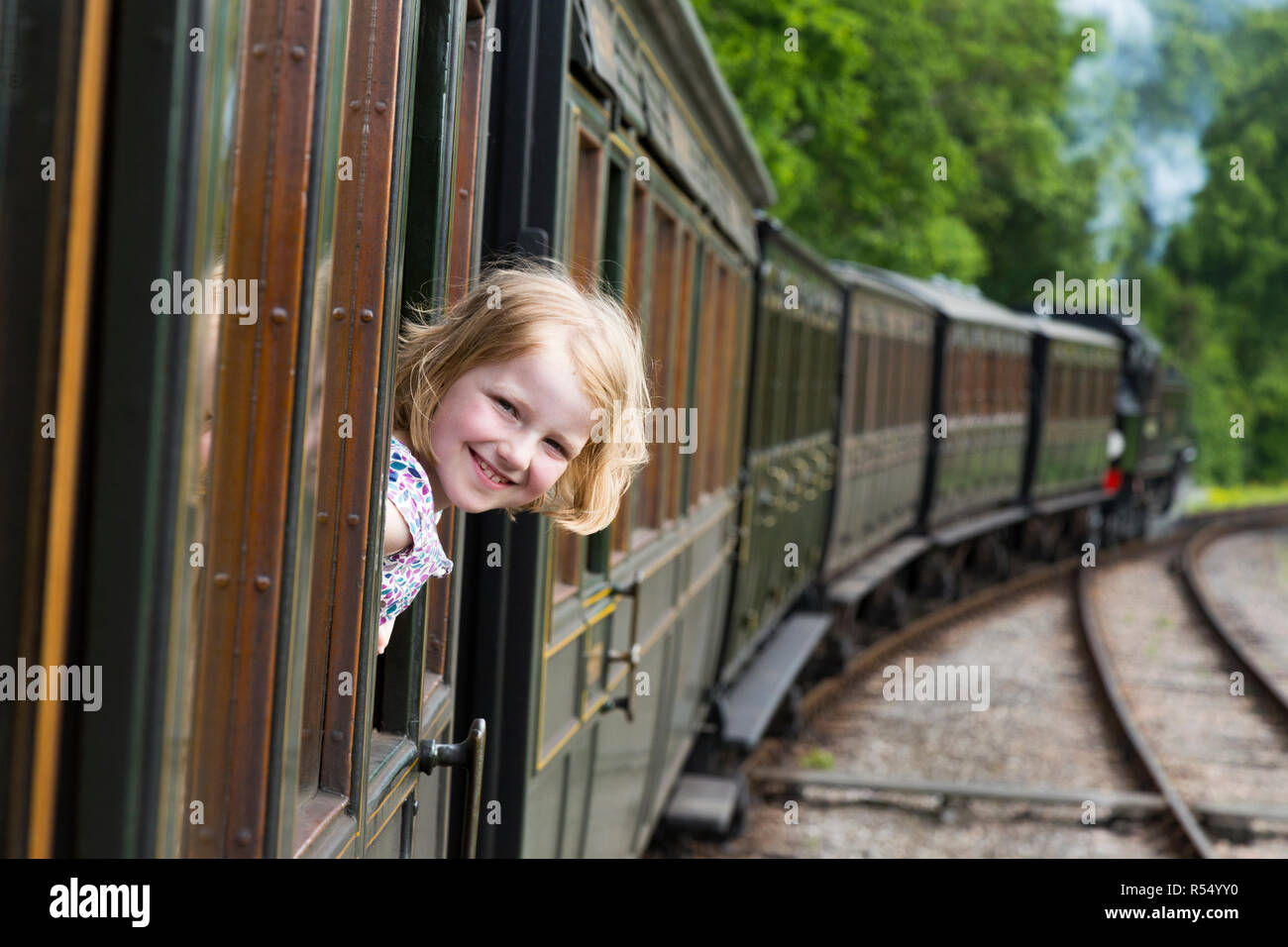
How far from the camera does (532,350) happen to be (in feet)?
7.33

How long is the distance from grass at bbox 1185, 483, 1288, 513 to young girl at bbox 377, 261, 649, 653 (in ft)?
112

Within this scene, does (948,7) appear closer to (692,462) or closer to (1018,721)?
(1018,721)

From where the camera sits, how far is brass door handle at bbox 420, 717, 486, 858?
2.65 meters

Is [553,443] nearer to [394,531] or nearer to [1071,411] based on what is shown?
[394,531]

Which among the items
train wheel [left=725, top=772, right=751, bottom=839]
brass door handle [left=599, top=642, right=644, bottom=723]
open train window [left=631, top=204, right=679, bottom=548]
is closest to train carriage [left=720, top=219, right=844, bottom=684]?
train wheel [left=725, top=772, right=751, bottom=839]

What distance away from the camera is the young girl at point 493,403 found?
7.34ft

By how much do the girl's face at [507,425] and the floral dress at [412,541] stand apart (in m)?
0.04

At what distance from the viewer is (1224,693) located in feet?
39.1

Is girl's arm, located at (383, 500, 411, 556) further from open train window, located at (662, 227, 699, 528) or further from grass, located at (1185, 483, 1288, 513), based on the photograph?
grass, located at (1185, 483, 1288, 513)

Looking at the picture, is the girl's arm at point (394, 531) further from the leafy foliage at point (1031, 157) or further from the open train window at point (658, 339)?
the leafy foliage at point (1031, 157)

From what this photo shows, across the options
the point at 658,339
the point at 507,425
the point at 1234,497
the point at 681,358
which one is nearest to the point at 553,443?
the point at 507,425

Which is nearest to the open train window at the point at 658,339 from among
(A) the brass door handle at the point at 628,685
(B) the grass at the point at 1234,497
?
(A) the brass door handle at the point at 628,685
